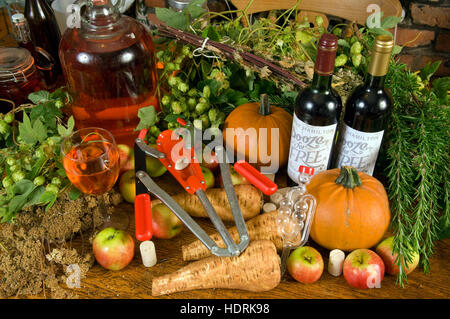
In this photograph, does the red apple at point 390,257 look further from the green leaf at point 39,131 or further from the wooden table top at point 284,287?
the green leaf at point 39,131

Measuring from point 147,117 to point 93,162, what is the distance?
23 centimetres

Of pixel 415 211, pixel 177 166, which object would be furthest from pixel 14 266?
pixel 415 211

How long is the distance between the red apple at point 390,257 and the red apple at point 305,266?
0.12 meters

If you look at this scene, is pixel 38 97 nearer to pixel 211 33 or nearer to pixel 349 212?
pixel 211 33

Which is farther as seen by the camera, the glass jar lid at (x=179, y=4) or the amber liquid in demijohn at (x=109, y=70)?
the glass jar lid at (x=179, y=4)

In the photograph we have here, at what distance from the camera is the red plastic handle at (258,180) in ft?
2.52

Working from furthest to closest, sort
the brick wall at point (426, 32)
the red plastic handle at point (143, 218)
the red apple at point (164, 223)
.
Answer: the brick wall at point (426, 32), the red apple at point (164, 223), the red plastic handle at point (143, 218)

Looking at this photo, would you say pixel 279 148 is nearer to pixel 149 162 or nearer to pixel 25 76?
pixel 149 162

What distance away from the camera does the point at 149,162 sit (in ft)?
2.99

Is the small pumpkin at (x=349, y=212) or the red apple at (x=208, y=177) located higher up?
the small pumpkin at (x=349, y=212)

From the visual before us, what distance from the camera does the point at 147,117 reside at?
92 cm

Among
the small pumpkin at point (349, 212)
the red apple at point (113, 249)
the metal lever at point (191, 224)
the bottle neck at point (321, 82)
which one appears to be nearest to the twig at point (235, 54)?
the bottle neck at point (321, 82)

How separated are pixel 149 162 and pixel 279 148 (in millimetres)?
298
